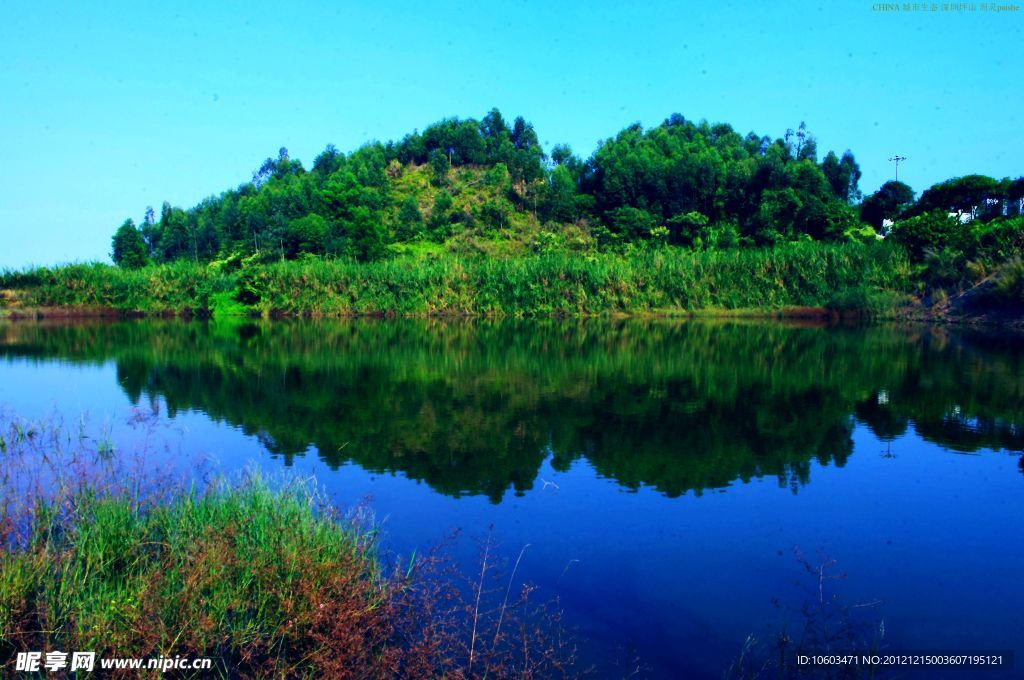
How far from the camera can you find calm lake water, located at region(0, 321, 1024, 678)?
5621 millimetres

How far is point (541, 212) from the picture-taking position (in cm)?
5981

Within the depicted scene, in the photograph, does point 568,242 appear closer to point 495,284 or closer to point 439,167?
point 495,284

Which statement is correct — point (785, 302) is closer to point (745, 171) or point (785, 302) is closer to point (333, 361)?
point (745, 171)

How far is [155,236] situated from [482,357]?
60100 millimetres

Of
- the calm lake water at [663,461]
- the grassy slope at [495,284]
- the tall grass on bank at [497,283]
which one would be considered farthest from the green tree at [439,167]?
the calm lake water at [663,461]

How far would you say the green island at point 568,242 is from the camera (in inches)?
1387

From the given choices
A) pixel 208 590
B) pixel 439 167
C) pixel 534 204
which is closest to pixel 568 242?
pixel 534 204

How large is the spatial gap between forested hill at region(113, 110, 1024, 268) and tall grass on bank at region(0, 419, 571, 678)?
4285 centimetres

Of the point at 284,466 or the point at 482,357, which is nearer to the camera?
the point at 284,466

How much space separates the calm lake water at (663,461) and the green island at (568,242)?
15.1m

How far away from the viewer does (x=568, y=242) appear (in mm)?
52031

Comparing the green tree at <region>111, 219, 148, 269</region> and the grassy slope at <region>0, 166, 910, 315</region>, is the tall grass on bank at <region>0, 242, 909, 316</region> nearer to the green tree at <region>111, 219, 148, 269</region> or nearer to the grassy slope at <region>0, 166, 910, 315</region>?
the grassy slope at <region>0, 166, 910, 315</region>

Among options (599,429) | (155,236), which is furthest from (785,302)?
(155,236)

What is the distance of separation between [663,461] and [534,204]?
53051mm
